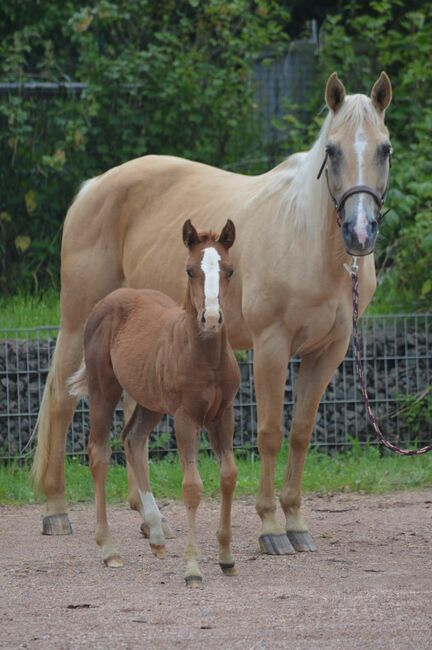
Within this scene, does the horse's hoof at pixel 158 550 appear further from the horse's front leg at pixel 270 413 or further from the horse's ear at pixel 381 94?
the horse's ear at pixel 381 94

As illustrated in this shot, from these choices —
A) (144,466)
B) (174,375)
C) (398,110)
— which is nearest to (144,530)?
(144,466)

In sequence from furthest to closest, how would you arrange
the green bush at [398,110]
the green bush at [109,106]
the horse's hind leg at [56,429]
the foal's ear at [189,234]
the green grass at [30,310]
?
the green bush at [109,106] < the green bush at [398,110] < the green grass at [30,310] < the horse's hind leg at [56,429] < the foal's ear at [189,234]

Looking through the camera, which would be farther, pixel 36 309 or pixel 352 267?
pixel 36 309

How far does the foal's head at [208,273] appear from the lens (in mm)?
4973

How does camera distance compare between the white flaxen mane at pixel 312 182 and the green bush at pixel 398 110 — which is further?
the green bush at pixel 398 110

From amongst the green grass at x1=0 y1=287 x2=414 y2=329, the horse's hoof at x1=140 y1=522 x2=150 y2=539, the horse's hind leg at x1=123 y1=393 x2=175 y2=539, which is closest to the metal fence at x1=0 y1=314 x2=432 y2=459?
the green grass at x1=0 y1=287 x2=414 y2=329

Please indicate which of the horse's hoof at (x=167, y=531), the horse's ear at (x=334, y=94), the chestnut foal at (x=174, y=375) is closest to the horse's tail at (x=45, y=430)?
the horse's hoof at (x=167, y=531)

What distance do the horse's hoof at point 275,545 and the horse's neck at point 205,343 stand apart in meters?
1.21

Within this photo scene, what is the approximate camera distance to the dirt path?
4.43 m

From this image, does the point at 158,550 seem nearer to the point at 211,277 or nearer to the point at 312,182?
the point at 211,277

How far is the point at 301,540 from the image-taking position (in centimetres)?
629

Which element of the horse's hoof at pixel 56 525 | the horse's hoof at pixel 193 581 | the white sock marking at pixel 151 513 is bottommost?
the horse's hoof at pixel 56 525

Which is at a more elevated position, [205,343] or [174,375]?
[205,343]

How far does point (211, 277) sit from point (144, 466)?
53.5 inches
